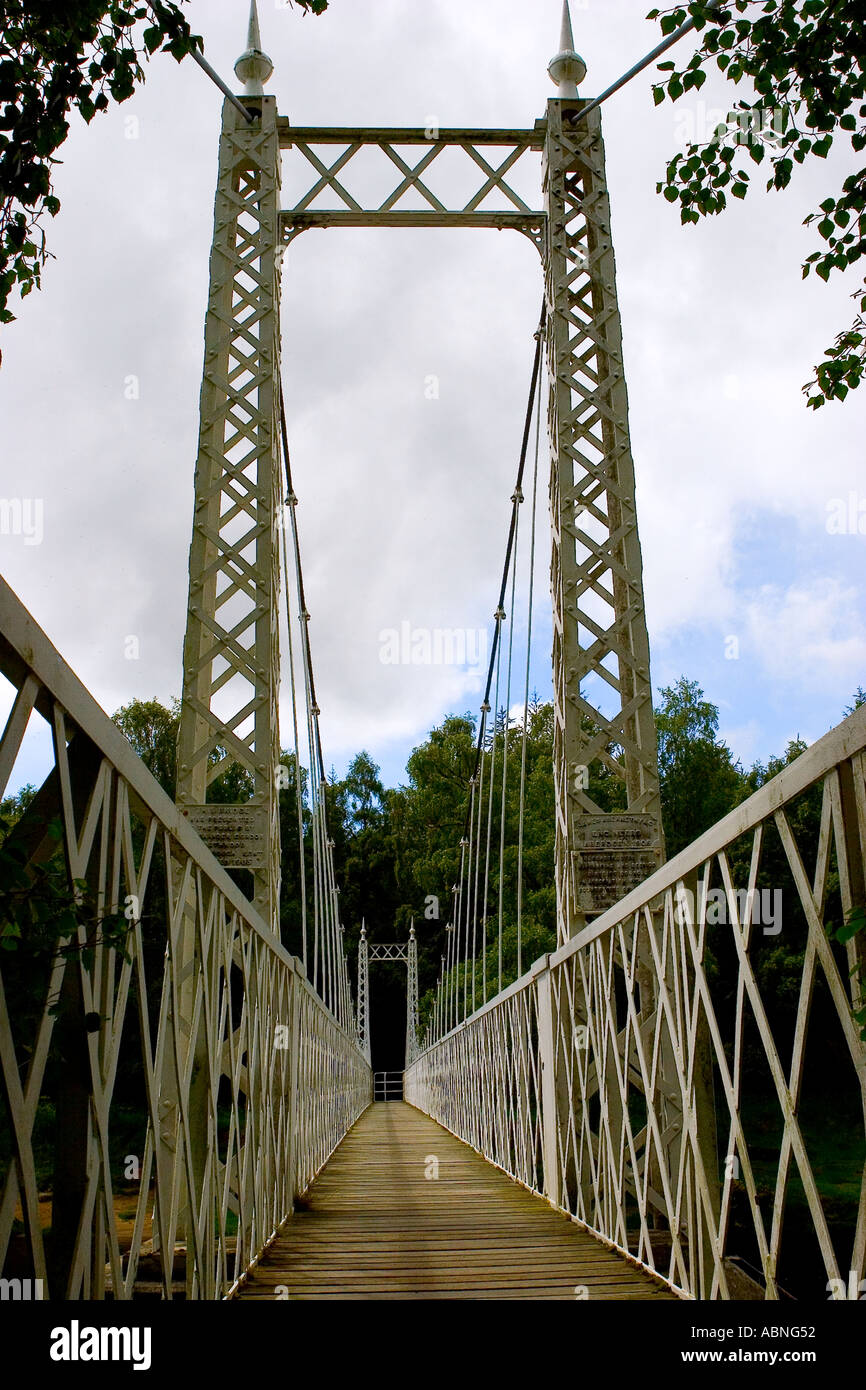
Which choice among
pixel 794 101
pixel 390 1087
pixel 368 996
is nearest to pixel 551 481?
pixel 794 101

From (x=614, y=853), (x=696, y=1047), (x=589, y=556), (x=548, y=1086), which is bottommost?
(x=548, y=1086)

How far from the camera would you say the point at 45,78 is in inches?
87.7

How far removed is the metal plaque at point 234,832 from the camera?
154 inches

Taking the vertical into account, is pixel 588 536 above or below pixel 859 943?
above

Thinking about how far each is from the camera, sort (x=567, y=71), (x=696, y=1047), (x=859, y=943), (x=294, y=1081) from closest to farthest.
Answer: (x=859, y=943) < (x=696, y=1047) < (x=294, y=1081) < (x=567, y=71)

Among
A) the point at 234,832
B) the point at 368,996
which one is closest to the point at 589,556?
the point at 234,832

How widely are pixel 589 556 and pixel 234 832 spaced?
174 cm

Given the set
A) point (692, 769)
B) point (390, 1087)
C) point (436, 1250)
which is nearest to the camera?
point (436, 1250)

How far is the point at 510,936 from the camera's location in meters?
14.3

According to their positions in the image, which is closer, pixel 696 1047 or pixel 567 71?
pixel 696 1047

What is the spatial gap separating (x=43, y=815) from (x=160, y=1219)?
818mm

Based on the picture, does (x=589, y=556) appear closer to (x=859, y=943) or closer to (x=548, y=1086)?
(x=548, y=1086)

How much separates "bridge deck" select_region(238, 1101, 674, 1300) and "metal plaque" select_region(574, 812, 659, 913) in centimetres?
108

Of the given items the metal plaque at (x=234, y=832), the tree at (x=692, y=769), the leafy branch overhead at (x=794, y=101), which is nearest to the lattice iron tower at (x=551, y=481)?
the metal plaque at (x=234, y=832)
